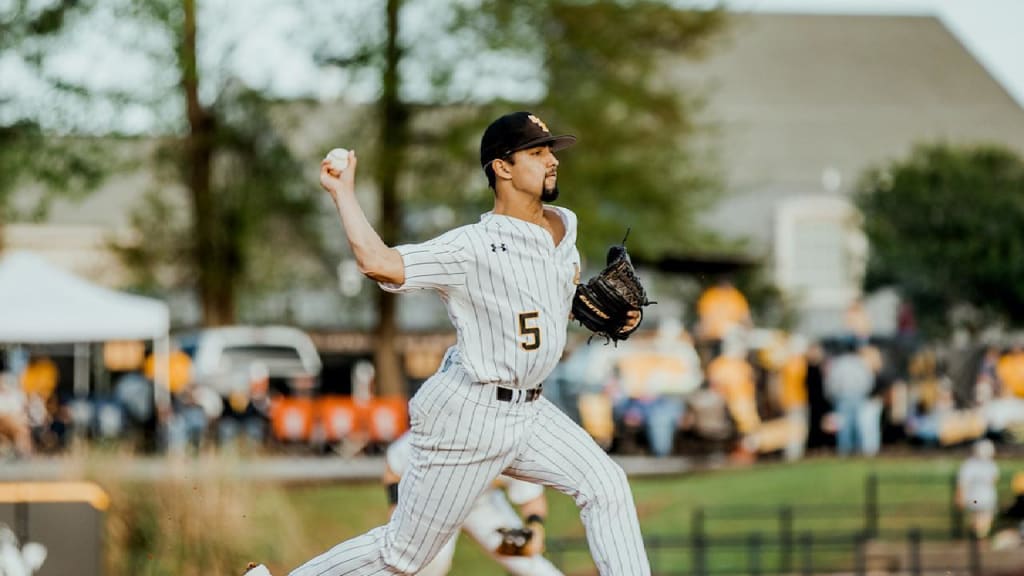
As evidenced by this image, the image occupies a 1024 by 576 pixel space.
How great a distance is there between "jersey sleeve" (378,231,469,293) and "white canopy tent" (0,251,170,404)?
499 inches

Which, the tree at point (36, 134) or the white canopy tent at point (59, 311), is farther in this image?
the tree at point (36, 134)

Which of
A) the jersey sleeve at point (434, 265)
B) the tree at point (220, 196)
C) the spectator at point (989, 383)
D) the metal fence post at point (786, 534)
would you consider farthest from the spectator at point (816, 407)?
the jersey sleeve at point (434, 265)

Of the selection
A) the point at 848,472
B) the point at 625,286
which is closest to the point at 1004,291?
the point at 848,472

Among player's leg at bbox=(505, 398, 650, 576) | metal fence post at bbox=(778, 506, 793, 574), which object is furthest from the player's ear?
metal fence post at bbox=(778, 506, 793, 574)

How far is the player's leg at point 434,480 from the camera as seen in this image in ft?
19.8

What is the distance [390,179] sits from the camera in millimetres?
28500

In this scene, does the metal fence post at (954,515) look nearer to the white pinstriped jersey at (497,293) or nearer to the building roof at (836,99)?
the white pinstriped jersey at (497,293)

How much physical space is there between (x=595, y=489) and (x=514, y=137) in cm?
129

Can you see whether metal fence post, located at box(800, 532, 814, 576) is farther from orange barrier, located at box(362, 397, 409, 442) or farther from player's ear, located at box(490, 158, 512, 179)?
orange barrier, located at box(362, 397, 409, 442)

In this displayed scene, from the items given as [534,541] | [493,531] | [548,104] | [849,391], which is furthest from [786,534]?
[548,104]

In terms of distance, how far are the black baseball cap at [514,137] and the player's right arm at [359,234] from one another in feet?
1.89

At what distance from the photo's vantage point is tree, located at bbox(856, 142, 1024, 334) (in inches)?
1485

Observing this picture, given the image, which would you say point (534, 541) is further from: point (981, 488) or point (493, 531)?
point (981, 488)

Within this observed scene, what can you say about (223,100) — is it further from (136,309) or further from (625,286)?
(625,286)
